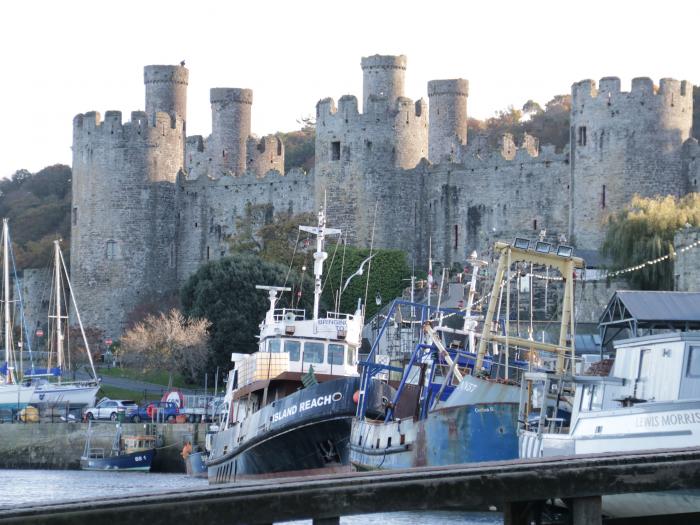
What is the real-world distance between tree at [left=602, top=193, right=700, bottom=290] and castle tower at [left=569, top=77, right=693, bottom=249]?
4016 mm

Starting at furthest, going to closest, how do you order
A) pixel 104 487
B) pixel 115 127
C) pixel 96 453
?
pixel 115 127, pixel 96 453, pixel 104 487

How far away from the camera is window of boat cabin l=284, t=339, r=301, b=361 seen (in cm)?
3016

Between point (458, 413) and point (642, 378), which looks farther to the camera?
point (458, 413)

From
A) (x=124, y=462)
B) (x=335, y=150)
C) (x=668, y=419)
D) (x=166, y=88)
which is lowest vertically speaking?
(x=124, y=462)

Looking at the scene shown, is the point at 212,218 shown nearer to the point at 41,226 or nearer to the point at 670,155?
the point at 670,155

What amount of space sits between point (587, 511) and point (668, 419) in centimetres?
781

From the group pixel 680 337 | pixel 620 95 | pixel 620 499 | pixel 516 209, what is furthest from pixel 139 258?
pixel 620 499

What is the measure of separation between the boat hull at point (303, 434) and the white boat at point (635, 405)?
6.18 meters

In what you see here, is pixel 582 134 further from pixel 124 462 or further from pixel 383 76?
pixel 124 462

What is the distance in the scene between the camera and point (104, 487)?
3259cm

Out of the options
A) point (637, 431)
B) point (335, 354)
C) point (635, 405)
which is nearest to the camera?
point (637, 431)

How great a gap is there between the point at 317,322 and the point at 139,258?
3380 cm

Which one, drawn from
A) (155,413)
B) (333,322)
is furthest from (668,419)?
(155,413)

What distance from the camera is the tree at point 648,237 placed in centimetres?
4294
